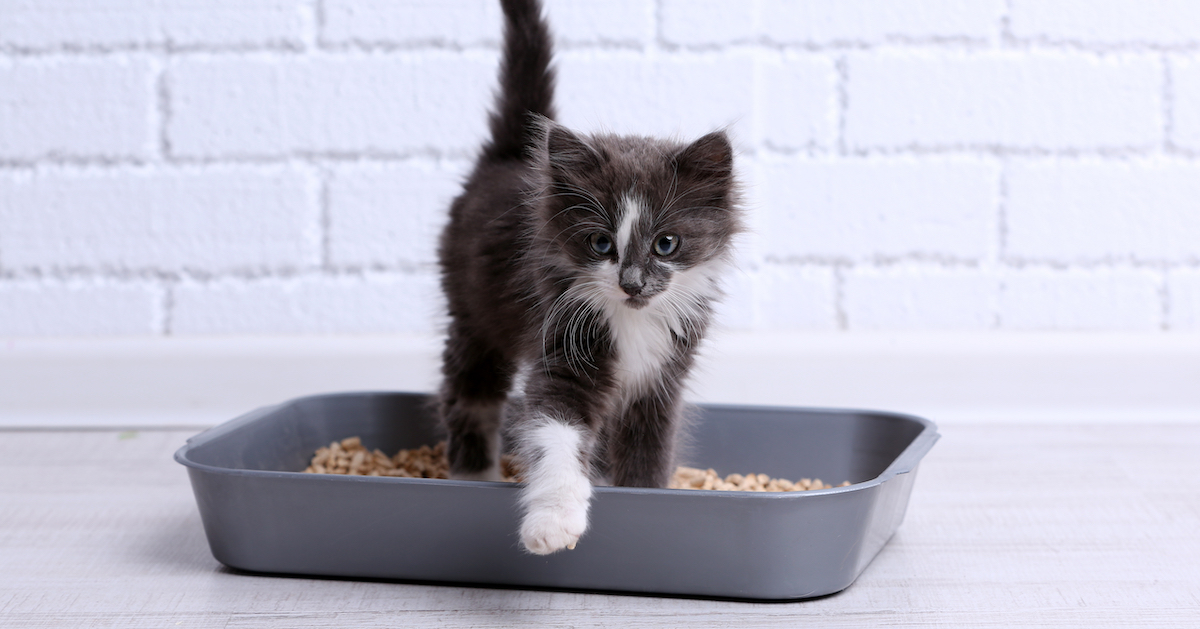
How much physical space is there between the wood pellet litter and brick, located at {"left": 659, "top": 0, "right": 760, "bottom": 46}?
774 millimetres

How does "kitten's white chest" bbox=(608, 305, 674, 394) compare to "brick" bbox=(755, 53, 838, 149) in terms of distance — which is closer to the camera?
"kitten's white chest" bbox=(608, 305, 674, 394)

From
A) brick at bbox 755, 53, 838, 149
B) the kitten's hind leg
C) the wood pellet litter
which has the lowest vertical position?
the wood pellet litter

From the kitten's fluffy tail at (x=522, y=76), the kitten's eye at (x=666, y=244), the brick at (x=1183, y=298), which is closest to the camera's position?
the kitten's eye at (x=666, y=244)

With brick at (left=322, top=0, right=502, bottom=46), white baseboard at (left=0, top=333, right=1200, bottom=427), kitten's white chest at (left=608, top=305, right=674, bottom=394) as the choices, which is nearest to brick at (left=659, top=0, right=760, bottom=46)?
brick at (left=322, top=0, right=502, bottom=46)

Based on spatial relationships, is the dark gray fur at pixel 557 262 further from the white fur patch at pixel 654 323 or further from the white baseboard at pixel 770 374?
the white baseboard at pixel 770 374

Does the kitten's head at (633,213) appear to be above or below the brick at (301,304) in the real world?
above

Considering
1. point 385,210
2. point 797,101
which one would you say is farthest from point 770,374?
point 385,210

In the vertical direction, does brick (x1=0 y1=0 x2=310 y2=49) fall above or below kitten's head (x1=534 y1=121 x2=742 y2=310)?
above

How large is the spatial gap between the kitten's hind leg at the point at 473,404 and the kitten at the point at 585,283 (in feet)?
0.11

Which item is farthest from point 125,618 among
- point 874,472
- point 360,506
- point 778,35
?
point 778,35

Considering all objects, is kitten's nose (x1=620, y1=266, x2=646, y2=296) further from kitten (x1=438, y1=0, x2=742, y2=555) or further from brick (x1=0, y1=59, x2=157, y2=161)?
brick (x1=0, y1=59, x2=157, y2=161)

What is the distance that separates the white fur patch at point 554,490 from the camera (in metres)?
0.77

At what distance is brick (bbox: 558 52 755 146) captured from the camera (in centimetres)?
164

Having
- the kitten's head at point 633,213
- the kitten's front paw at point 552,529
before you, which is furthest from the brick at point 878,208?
the kitten's front paw at point 552,529
